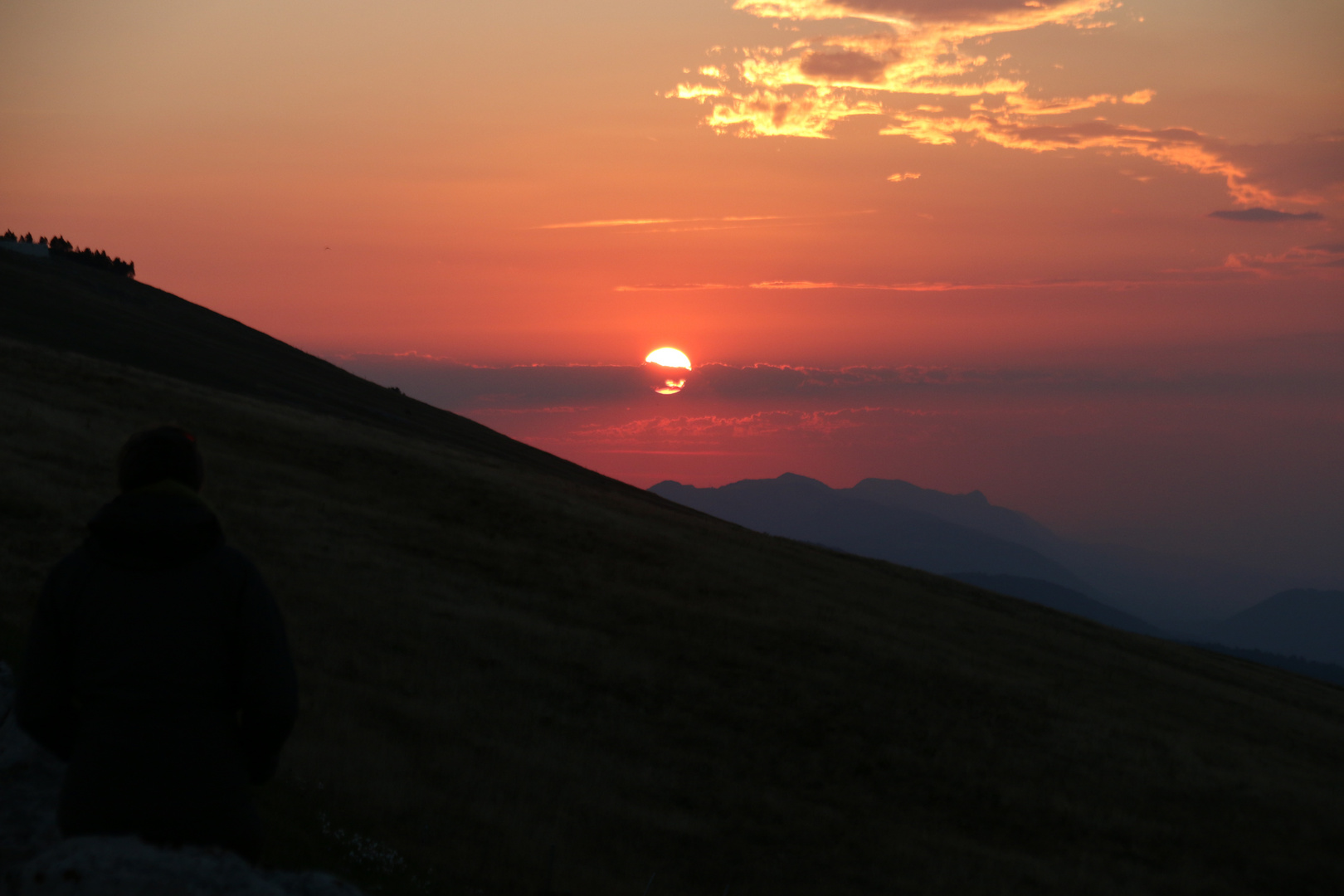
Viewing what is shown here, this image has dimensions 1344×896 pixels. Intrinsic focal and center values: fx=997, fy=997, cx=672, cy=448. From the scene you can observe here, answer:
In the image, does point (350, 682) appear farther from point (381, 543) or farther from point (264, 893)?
point (264, 893)

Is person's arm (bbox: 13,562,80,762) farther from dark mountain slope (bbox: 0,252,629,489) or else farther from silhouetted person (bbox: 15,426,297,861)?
dark mountain slope (bbox: 0,252,629,489)

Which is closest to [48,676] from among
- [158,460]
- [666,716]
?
[158,460]

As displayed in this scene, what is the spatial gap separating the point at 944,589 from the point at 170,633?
152ft

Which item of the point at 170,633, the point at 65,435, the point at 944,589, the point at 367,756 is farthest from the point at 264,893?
the point at 944,589

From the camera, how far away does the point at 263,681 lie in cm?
465

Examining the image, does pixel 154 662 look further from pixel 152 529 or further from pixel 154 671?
pixel 152 529

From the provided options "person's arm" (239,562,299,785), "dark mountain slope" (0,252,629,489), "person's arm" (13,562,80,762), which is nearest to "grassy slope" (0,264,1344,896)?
"person's arm" (13,562,80,762)

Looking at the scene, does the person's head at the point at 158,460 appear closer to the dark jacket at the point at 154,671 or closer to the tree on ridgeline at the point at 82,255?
the dark jacket at the point at 154,671

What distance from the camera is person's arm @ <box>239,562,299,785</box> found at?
461 cm

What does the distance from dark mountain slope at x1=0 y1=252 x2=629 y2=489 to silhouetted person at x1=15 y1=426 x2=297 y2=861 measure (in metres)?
60.1

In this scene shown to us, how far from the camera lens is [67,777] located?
4.71 meters

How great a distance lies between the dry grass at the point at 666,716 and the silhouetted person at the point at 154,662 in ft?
17.5

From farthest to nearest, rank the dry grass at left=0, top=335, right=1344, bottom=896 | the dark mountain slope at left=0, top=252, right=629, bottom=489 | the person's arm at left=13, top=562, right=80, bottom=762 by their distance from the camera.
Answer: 1. the dark mountain slope at left=0, top=252, right=629, bottom=489
2. the dry grass at left=0, top=335, right=1344, bottom=896
3. the person's arm at left=13, top=562, right=80, bottom=762

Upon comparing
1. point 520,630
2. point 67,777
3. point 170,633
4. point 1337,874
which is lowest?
point 1337,874
